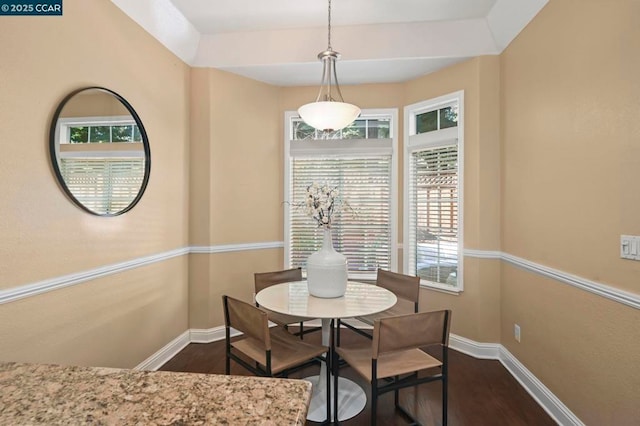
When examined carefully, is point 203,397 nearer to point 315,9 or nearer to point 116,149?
point 116,149

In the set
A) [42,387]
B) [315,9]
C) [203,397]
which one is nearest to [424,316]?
[203,397]

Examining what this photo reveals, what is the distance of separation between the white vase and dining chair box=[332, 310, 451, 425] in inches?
16.4

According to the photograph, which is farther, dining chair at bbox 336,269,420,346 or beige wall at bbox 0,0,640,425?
dining chair at bbox 336,269,420,346

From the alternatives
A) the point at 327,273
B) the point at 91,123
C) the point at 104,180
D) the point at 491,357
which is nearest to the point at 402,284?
the point at 327,273

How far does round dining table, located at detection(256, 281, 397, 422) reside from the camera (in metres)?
1.99

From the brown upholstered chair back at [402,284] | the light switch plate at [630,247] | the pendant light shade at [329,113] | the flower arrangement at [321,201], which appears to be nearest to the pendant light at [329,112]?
the pendant light shade at [329,113]

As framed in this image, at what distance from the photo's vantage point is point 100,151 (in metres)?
2.12

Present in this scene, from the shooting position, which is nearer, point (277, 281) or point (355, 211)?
point (277, 281)

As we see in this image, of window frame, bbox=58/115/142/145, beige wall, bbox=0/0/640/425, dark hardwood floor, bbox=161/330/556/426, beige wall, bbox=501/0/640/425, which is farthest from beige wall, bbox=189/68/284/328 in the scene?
beige wall, bbox=501/0/640/425

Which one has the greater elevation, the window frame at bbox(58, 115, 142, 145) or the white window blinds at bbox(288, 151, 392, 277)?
the window frame at bbox(58, 115, 142, 145)

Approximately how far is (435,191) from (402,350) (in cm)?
195

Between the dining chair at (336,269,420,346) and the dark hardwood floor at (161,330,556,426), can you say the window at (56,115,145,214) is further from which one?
the dining chair at (336,269,420,346)

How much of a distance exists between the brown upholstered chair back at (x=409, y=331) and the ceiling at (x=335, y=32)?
2.29m

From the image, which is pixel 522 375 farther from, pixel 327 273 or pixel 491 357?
pixel 327 273
